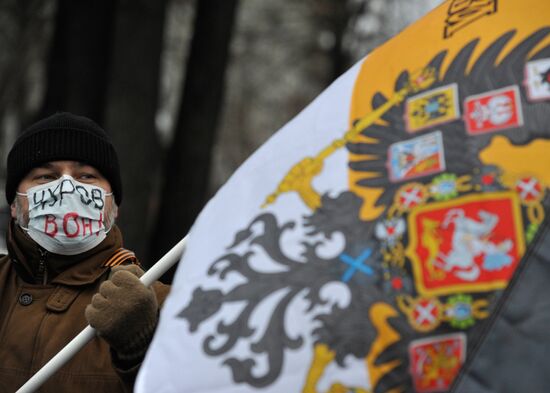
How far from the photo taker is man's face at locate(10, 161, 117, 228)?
3422 millimetres

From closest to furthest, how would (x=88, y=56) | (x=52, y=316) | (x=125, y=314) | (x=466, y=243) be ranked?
(x=466, y=243) < (x=125, y=314) < (x=52, y=316) < (x=88, y=56)

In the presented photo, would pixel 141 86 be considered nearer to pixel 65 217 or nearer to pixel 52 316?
pixel 65 217

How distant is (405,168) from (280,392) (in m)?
0.52

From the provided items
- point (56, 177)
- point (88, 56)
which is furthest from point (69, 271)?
point (88, 56)

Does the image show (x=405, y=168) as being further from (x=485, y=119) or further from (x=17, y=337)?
(x=17, y=337)

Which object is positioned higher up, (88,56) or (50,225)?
(88,56)

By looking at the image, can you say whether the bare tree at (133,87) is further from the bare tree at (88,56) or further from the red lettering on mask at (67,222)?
the red lettering on mask at (67,222)

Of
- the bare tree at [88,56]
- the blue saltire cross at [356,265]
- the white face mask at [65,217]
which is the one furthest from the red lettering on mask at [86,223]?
the bare tree at [88,56]

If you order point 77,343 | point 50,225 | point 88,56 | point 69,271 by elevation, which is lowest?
point 77,343

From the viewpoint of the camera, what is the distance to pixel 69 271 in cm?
328

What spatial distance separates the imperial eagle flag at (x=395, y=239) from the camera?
2.12 meters

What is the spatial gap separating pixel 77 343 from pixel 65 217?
0.53 metres

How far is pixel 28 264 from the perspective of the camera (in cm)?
332

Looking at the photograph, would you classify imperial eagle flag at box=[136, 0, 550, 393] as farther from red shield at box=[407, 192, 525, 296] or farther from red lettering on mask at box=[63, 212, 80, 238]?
red lettering on mask at box=[63, 212, 80, 238]
